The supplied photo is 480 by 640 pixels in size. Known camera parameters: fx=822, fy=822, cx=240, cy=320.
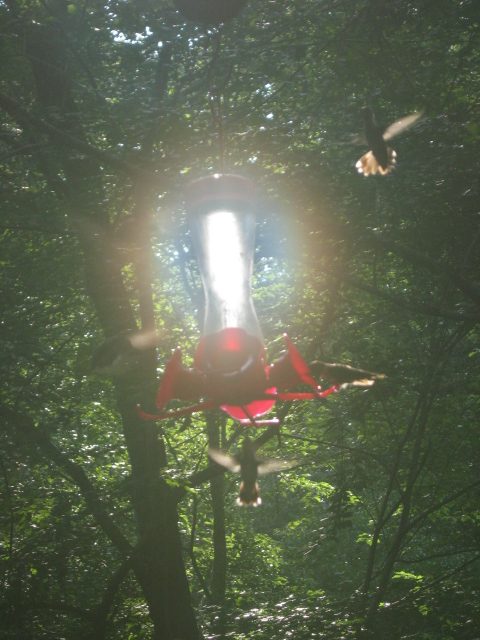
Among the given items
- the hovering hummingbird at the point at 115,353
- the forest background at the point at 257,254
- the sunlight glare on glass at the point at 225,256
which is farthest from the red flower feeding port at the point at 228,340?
the forest background at the point at 257,254

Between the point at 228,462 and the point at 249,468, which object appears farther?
the point at 228,462

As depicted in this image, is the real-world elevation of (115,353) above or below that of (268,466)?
above

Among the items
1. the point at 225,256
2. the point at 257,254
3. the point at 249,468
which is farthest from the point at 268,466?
the point at 257,254

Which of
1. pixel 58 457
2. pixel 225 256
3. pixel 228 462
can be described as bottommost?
pixel 228 462

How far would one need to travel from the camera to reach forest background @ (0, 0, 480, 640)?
688cm

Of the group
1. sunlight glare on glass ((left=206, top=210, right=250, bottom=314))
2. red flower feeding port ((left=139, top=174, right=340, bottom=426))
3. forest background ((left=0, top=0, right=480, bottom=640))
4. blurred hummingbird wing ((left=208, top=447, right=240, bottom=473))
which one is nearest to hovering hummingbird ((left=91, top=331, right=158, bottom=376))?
red flower feeding port ((left=139, top=174, right=340, bottom=426))

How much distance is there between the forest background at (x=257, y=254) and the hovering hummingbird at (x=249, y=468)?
81.6 inches

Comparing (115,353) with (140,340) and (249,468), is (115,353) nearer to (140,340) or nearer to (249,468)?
(140,340)

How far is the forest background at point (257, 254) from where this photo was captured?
6.88m

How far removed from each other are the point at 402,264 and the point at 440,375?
1.49m

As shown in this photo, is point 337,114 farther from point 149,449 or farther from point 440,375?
point 149,449

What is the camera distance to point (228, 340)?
294 centimetres

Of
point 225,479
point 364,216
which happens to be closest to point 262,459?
point 364,216

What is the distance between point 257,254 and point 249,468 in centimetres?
731
